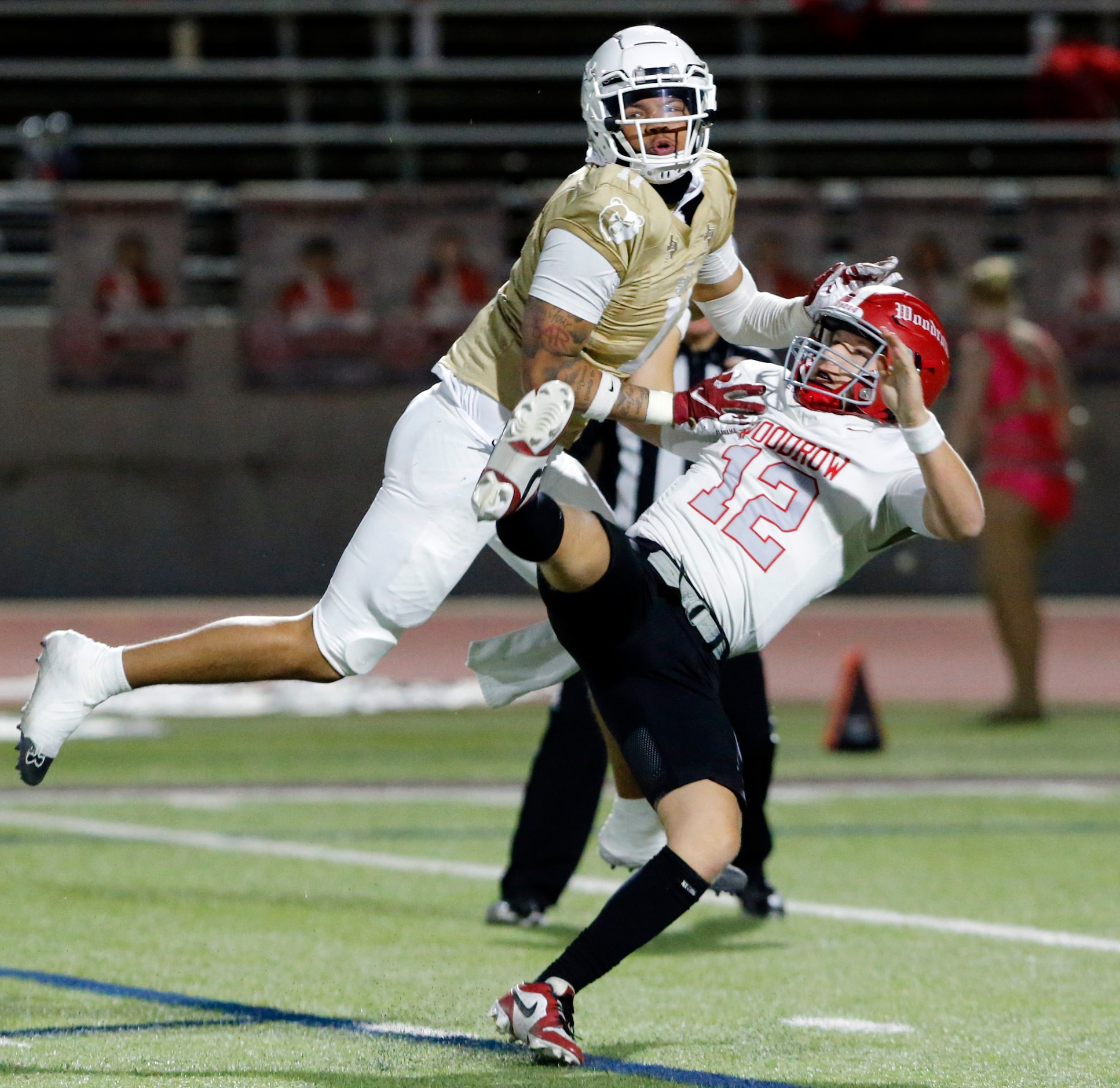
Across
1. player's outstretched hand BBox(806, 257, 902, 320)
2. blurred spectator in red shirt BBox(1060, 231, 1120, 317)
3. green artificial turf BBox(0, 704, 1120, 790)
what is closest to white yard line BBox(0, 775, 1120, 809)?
green artificial turf BBox(0, 704, 1120, 790)

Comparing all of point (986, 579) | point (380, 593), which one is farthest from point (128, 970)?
point (986, 579)

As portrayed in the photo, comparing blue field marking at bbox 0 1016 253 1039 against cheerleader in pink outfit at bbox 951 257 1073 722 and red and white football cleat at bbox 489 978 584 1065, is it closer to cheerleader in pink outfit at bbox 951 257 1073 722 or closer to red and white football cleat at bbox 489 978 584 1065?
red and white football cleat at bbox 489 978 584 1065

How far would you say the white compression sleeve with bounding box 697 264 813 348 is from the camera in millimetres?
4980

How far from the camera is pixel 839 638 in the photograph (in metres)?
14.6

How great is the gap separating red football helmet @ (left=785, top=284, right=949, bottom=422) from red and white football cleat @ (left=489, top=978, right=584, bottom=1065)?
1.37 m

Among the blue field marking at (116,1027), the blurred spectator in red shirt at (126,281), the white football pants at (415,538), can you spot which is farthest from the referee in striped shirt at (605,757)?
the blurred spectator in red shirt at (126,281)

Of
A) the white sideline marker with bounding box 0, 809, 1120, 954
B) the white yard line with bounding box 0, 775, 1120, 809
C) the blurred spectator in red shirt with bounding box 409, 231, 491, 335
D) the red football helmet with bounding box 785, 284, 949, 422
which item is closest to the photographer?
the red football helmet with bounding box 785, 284, 949, 422

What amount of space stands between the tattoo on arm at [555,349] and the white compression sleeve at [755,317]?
2.06 ft

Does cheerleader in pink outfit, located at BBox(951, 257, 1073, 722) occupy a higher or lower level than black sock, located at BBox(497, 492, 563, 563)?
lower

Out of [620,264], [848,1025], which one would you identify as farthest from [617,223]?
[848,1025]

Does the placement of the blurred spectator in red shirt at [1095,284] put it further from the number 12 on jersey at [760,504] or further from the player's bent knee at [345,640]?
the player's bent knee at [345,640]

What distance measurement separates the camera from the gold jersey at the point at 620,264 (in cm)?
452

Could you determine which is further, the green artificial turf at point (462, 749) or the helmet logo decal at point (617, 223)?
the green artificial turf at point (462, 749)

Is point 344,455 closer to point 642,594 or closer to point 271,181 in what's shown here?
point 271,181
